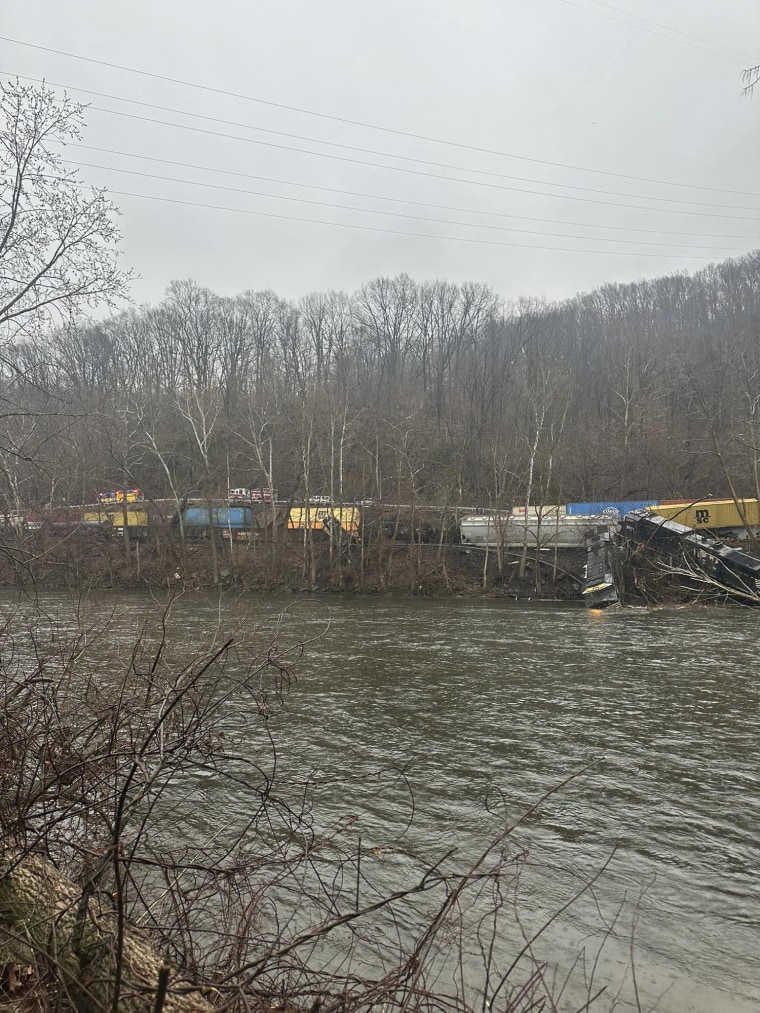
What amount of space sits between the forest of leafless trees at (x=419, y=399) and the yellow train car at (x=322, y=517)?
4.37 ft

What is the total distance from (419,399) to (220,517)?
19.8 meters

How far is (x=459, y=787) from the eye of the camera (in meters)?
9.25

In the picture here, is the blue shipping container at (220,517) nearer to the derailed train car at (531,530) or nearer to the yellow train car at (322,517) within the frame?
the yellow train car at (322,517)

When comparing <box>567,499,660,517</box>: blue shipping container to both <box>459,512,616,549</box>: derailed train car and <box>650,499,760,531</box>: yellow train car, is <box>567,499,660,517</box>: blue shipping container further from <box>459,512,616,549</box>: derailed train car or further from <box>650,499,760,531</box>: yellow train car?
<box>650,499,760,531</box>: yellow train car

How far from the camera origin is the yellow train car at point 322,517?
3556 centimetres

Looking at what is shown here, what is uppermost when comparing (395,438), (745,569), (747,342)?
(747,342)

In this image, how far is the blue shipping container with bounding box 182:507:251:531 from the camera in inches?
1502

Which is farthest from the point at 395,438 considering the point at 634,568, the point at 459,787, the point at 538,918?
the point at 538,918

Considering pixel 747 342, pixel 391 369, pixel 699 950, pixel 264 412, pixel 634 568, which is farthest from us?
pixel 391 369

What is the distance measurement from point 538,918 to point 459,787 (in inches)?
120

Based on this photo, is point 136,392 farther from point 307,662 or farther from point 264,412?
point 307,662

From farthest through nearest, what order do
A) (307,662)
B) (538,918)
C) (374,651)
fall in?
(374,651)
(307,662)
(538,918)

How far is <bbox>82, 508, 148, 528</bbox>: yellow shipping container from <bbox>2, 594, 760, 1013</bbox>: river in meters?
19.8

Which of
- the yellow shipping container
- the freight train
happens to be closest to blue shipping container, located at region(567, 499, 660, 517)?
the freight train
